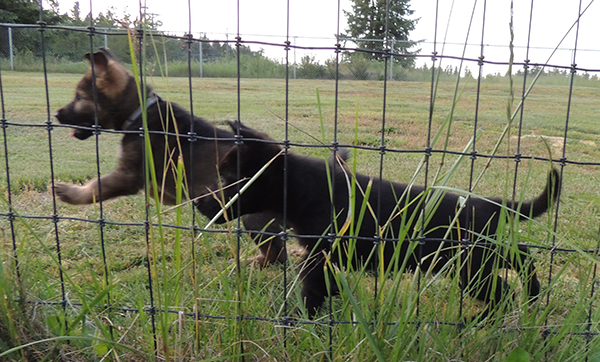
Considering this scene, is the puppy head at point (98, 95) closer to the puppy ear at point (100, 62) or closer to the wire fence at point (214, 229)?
the puppy ear at point (100, 62)

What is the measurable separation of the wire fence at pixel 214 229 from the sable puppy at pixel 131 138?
0.16 metres

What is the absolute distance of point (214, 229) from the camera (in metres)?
2.29

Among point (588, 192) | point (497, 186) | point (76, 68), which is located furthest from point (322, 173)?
point (588, 192)

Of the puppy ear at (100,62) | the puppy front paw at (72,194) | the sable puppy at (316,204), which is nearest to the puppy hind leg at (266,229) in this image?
the sable puppy at (316,204)

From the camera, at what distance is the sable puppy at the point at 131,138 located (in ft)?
12.4

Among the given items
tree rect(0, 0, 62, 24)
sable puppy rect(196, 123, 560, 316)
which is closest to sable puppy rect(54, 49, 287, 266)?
sable puppy rect(196, 123, 560, 316)

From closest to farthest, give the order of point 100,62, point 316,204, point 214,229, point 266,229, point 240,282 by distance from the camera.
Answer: point 240,282, point 214,229, point 316,204, point 266,229, point 100,62

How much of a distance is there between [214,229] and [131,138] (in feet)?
6.79

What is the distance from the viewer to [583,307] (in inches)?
73.7

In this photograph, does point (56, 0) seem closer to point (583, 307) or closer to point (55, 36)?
point (55, 36)

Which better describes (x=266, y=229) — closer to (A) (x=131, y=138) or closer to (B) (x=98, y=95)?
(A) (x=131, y=138)

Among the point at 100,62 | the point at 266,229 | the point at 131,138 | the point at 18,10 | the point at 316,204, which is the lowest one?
the point at 266,229

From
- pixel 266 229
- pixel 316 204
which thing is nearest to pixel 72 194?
pixel 266 229

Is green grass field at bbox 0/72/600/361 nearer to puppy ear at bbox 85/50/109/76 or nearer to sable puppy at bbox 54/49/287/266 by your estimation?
sable puppy at bbox 54/49/287/266
